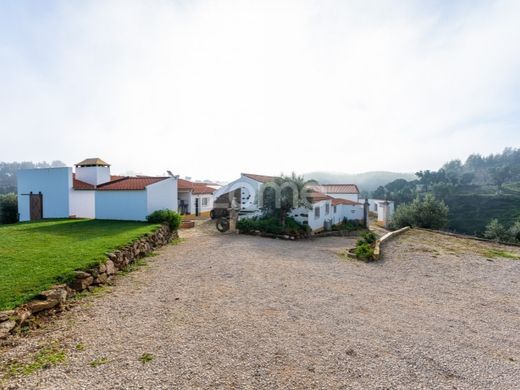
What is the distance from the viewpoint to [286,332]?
18.3 feet

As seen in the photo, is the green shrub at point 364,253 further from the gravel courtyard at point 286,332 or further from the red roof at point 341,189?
the red roof at point 341,189

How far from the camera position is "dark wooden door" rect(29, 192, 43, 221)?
2173cm

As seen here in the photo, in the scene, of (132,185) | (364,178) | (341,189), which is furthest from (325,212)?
(364,178)

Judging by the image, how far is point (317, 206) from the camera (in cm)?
2391

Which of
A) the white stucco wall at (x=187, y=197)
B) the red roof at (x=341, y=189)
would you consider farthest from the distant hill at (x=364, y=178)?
the white stucco wall at (x=187, y=197)

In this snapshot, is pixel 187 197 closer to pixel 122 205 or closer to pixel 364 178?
pixel 122 205

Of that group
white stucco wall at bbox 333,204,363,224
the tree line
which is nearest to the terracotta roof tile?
white stucco wall at bbox 333,204,363,224

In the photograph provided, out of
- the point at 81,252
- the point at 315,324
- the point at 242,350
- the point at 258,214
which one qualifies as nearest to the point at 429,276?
the point at 315,324

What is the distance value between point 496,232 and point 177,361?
2933 cm

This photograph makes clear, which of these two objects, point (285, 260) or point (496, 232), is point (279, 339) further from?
point (496, 232)

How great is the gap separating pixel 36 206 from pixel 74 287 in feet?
63.1

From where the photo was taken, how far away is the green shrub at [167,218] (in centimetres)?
1666

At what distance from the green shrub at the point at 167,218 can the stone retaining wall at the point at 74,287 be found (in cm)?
406

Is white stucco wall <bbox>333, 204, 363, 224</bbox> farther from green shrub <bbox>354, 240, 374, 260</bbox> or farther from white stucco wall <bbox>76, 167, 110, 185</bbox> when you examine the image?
white stucco wall <bbox>76, 167, 110, 185</bbox>
